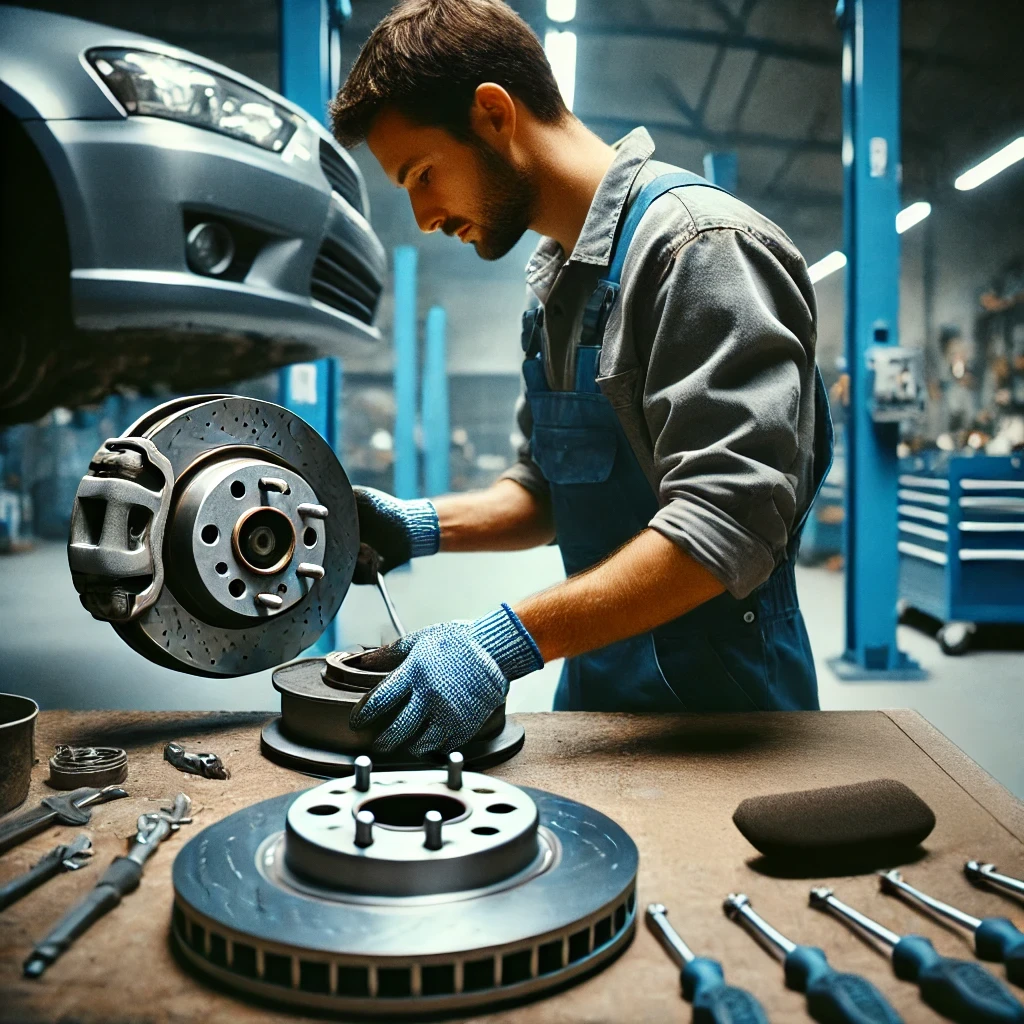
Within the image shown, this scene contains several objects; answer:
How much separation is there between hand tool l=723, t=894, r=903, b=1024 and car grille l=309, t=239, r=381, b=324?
155 cm

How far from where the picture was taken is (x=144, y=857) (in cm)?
63

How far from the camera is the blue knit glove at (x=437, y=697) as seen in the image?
2.61 feet

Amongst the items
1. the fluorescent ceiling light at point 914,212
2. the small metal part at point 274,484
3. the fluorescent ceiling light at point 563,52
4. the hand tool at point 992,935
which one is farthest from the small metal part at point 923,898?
the fluorescent ceiling light at point 914,212

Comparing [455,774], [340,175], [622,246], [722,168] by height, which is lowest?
[455,774]

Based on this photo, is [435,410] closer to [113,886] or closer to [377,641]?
[377,641]

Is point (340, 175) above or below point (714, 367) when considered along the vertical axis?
above

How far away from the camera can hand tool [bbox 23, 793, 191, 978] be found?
492mm

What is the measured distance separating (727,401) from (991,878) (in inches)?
17.9

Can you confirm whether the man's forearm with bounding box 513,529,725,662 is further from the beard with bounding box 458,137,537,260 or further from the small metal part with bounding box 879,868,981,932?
the beard with bounding box 458,137,537,260

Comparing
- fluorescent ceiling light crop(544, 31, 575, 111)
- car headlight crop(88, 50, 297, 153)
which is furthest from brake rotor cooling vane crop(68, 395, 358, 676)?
fluorescent ceiling light crop(544, 31, 575, 111)

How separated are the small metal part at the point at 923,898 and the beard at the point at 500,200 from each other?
0.84 m

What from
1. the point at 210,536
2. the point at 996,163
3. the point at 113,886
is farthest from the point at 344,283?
the point at 996,163

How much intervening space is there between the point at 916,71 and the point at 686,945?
7.14 metres

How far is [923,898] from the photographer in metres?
0.56
